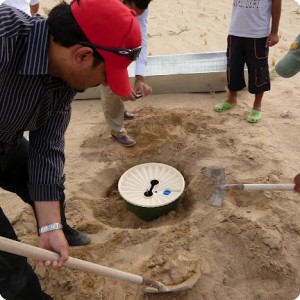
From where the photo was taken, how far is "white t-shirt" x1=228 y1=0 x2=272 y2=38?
355 centimetres

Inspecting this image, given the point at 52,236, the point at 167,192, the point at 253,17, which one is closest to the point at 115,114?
the point at 167,192

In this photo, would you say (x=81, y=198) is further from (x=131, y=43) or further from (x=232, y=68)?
(x=232, y=68)

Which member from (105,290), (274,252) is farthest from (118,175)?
(274,252)

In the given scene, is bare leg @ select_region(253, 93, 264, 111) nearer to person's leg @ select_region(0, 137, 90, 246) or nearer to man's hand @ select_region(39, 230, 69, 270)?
person's leg @ select_region(0, 137, 90, 246)

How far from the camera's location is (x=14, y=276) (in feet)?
6.40

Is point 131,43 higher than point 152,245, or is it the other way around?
point 131,43

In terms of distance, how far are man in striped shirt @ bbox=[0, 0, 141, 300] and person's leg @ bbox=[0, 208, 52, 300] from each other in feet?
0.28

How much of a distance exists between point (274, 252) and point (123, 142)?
178 centimetres

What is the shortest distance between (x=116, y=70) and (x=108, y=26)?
18 centimetres

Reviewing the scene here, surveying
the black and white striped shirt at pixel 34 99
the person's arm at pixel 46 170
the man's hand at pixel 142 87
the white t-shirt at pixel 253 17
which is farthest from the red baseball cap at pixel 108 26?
the white t-shirt at pixel 253 17

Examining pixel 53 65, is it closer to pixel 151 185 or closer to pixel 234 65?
pixel 151 185

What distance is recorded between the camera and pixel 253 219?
266cm

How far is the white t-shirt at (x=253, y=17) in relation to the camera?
3.55 meters

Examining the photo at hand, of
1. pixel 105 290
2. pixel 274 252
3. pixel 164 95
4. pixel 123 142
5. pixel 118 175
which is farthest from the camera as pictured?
pixel 164 95
